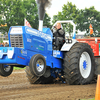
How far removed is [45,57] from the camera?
6.70 metres

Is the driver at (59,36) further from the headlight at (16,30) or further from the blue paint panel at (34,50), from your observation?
the headlight at (16,30)

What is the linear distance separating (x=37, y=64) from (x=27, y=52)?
422mm

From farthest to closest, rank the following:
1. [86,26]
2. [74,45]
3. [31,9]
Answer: [86,26]
[31,9]
[74,45]

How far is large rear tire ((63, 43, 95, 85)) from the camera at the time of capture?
6859mm

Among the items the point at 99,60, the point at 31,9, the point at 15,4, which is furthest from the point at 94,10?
the point at 99,60

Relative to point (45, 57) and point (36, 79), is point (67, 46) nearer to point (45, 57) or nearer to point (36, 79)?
point (45, 57)

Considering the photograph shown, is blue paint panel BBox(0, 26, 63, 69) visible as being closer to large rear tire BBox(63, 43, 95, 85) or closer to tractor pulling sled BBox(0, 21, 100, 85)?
tractor pulling sled BBox(0, 21, 100, 85)

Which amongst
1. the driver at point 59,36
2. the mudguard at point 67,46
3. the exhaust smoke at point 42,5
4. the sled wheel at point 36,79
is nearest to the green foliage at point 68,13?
the driver at point 59,36

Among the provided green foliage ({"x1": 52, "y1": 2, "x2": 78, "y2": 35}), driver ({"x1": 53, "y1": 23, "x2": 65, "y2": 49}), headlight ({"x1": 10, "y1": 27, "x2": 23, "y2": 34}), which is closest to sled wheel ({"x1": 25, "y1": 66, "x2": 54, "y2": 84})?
A: driver ({"x1": 53, "y1": 23, "x2": 65, "y2": 49})

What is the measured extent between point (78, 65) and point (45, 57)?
1075 mm

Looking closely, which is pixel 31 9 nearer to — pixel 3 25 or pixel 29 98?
pixel 3 25

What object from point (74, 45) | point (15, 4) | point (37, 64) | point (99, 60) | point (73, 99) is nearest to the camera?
point (73, 99)

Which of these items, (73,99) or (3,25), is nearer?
(73,99)

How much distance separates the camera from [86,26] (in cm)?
5516
